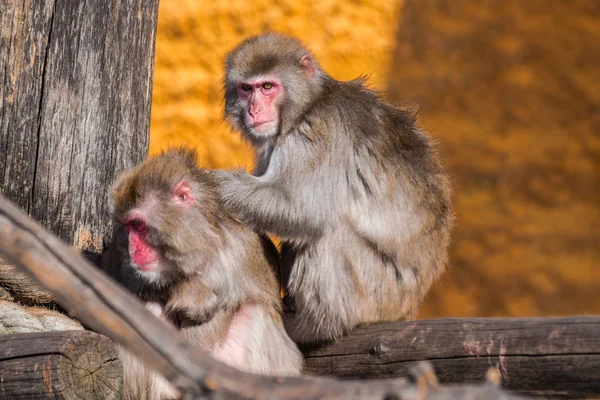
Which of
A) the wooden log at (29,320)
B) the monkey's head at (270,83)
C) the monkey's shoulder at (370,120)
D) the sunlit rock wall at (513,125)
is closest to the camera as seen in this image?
the wooden log at (29,320)

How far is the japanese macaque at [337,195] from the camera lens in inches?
183

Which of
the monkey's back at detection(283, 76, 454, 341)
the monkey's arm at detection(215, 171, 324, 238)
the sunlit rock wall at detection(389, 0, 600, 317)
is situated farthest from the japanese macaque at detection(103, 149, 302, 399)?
the sunlit rock wall at detection(389, 0, 600, 317)

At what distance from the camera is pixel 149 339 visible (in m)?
2.64

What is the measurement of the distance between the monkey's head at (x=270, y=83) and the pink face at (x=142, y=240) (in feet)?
2.52

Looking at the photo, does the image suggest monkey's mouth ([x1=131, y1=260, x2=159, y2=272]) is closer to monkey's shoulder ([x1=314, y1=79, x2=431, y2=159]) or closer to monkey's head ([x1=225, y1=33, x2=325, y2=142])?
monkey's head ([x1=225, y1=33, x2=325, y2=142])

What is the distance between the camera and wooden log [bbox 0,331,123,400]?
3512 mm

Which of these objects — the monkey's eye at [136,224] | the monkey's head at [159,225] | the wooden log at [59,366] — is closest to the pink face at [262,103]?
the monkey's head at [159,225]

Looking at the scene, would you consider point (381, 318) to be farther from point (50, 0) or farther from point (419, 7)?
point (419, 7)

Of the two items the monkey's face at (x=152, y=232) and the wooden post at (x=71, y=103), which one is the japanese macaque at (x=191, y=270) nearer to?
the monkey's face at (x=152, y=232)

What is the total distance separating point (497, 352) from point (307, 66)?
1.94 metres

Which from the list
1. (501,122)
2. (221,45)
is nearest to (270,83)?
(221,45)

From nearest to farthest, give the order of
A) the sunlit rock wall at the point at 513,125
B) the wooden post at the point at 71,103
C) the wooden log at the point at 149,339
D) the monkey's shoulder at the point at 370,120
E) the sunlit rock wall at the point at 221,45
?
the wooden log at the point at 149,339 < the wooden post at the point at 71,103 < the monkey's shoulder at the point at 370,120 < the sunlit rock wall at the point at 221,45 < the sunlit rock wall at the point at 513,125

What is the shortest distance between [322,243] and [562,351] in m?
1.40

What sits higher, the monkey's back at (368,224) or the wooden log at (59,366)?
the monkey's back at (368,224)
